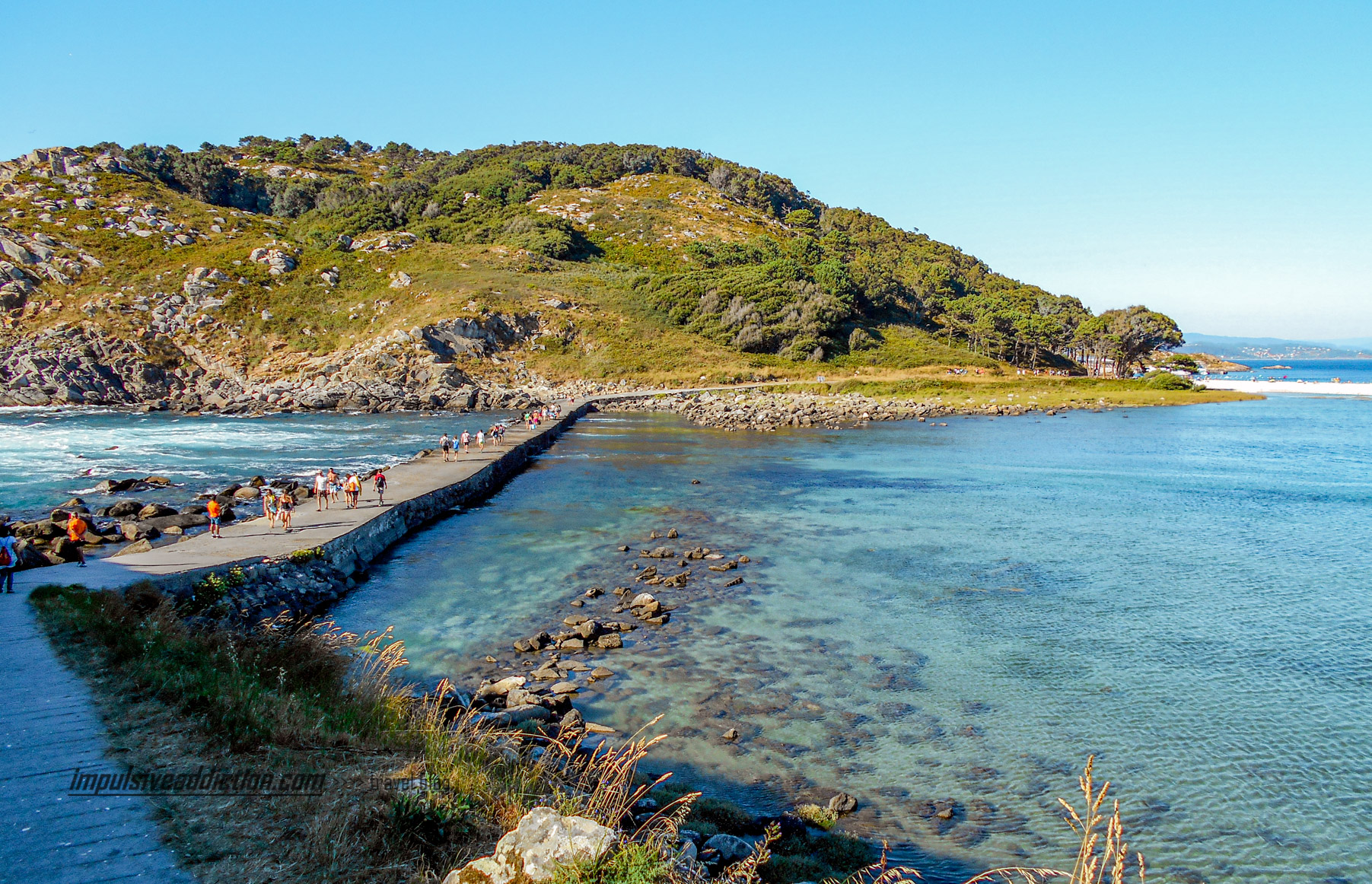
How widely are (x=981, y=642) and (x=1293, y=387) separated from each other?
118513 millimetres

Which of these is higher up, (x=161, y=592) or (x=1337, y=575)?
(x=161, y=592)

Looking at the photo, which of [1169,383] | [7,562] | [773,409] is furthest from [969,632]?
[1169,383]

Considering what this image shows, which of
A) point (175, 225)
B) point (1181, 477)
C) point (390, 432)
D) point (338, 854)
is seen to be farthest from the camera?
point (175, 225)

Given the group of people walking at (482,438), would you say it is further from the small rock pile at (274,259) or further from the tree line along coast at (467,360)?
the small rock pile at (274,259)

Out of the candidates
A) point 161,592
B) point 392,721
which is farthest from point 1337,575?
point 161,592

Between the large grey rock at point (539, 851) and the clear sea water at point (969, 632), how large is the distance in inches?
194

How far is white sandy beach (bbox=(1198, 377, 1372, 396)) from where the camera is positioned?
310ft

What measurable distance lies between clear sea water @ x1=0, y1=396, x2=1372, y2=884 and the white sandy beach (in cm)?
7594

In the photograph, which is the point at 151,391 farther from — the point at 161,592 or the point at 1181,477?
the point at 1181,477

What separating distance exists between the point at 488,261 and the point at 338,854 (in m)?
99.5

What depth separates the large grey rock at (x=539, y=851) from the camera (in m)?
5.14

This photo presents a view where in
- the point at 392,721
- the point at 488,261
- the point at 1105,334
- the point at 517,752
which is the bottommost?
the point at 517,752

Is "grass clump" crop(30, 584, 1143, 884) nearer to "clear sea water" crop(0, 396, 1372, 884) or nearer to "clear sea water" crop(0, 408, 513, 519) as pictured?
"clear sea water" crop(0, 396, 1372, 884)

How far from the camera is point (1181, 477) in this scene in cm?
3656
